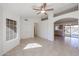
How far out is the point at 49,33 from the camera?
6.78m

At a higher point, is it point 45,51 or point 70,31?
point 70,31

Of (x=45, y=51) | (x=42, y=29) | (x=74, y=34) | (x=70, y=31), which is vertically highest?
(x=42, y=29)

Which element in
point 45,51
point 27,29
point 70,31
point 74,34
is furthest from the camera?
point 27,29

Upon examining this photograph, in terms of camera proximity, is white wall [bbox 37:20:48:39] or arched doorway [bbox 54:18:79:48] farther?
white wall [bbox 37:20:48:39]

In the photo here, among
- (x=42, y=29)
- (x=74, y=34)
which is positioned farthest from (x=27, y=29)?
(x=74, y=34)

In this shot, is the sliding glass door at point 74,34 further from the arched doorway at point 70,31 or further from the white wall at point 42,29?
the white wall at point 42,29

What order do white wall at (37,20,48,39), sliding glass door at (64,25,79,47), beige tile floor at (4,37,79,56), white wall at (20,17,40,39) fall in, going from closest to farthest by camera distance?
1. beige tile floor at (4,37,79,56)
2. sliding glass door at (64,25,79,47)
3. white wall at (37,20,48,39)
4. white wall at (20,17,40,39)

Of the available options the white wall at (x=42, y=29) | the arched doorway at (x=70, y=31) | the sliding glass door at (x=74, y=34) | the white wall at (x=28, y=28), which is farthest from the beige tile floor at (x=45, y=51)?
the white wall at (x=28, y=28)

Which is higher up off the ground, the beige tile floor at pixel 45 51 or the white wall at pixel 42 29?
the white wall at pixel 42 29

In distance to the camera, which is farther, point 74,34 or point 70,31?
point 70,31

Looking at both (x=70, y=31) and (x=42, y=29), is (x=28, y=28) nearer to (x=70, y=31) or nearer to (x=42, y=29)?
(x=42, y=29)

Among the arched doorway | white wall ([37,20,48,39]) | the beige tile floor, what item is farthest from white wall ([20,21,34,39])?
the beige tile floor

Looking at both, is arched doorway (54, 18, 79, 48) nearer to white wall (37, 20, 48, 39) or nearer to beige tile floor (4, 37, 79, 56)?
beige tile floor (4, 37, 79, 56)

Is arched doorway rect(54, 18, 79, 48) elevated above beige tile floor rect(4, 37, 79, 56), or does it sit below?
above
